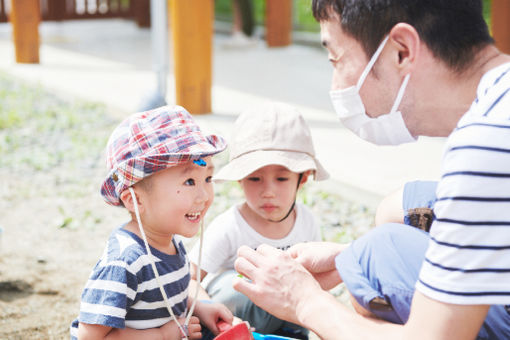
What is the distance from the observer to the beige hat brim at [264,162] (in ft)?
8.12

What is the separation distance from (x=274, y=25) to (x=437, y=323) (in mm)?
9318

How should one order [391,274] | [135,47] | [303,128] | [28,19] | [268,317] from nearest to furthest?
[391,274] → [268,317] → [303,128] → [28,19] → [135,47]

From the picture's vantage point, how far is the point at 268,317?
2.48m

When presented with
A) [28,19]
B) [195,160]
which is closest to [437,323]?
[195,160]

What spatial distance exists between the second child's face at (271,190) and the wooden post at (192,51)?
3437 millimetres

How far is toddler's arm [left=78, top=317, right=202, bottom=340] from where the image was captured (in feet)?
6.16

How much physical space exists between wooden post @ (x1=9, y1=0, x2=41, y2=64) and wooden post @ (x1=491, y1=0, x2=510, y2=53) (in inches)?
229

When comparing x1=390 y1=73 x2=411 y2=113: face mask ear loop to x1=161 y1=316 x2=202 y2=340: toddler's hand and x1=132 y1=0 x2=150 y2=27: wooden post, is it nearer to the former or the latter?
x1=161 y1=316 x2=202 y2=340: toddler's hand

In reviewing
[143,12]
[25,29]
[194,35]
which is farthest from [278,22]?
[194,35]

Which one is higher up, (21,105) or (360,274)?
(360,274)

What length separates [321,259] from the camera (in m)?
2.04

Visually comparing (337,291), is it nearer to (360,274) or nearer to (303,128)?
(303,128)

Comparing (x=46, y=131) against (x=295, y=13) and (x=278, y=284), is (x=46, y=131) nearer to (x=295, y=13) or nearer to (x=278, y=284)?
(x=278, y=284)

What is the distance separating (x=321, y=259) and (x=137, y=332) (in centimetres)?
58
